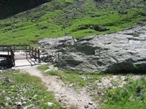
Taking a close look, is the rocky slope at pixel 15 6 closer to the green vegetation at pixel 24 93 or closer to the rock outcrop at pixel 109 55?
the rock outcrop at pixel 109 55

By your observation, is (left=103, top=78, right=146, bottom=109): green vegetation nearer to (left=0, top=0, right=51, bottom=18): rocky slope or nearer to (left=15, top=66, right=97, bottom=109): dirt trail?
(left=15, top=66, right=97, bottom=109): dirt trail

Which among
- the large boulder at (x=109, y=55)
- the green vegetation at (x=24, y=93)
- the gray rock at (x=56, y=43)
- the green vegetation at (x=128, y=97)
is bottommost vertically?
the gray rock at (x=56, y=43)

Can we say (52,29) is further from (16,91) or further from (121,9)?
(16,91)

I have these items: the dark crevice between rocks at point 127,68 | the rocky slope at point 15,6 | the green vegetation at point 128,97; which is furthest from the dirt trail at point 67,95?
the rocky slope at point 15,6

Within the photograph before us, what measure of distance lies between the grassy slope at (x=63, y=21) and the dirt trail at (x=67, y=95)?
1768 inches

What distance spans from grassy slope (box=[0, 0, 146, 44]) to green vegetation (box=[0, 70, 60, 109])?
43.7m

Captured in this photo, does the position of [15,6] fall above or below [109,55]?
above

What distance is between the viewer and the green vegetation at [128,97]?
77.0 feet

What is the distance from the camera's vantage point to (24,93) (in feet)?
92.5

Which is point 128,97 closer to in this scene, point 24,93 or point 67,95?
point 67,95

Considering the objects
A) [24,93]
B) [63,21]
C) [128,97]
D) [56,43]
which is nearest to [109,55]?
[128,97]

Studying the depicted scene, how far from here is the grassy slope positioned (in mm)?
85500

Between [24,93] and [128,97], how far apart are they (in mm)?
9463

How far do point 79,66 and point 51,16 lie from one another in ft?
248
